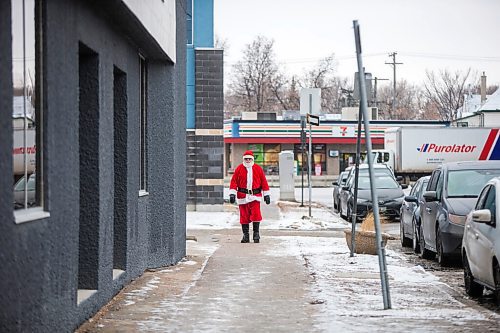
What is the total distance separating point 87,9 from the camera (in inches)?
352

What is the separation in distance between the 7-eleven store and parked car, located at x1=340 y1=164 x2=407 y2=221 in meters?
35.6

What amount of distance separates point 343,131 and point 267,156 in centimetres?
561

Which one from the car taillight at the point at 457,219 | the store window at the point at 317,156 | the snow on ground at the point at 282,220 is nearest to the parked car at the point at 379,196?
the snow on ground at the point at 282,220

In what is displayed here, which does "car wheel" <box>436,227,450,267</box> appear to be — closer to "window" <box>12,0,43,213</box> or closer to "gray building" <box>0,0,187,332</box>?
"gray building" <box>0,0,187,332</box>

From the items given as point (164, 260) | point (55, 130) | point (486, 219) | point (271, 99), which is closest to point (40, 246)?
point (55, 130)

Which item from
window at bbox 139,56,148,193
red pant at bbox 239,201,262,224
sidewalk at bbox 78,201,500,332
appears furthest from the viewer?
red pant at bbox 239,201,262,224

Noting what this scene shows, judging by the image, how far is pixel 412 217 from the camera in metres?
18.5

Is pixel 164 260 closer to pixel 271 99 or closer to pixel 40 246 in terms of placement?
pixel 40 246

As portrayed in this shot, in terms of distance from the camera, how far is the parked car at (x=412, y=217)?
58.8ft

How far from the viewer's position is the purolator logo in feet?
155

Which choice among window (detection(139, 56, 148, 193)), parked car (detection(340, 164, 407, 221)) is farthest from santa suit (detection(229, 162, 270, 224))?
parked car (detection(340, 164, 407, 221))

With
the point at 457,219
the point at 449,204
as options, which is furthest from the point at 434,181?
the point at 457,219

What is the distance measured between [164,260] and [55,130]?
6409 millimetres

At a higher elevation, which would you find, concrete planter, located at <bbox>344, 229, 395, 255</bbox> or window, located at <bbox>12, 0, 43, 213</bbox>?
window, located at <bbox>12, 0, 43, 213</bbox>
